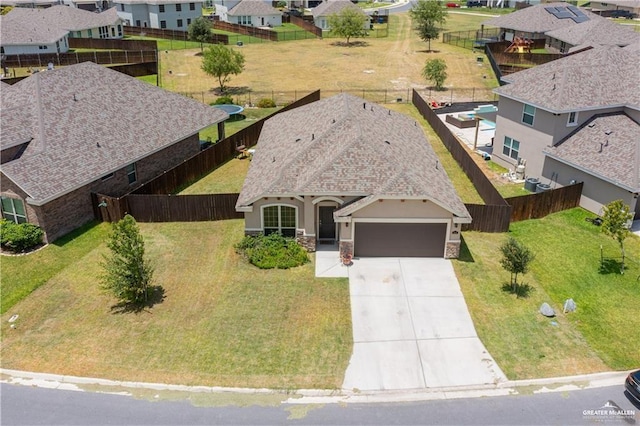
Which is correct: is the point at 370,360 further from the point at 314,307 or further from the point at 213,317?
the point at 213,317

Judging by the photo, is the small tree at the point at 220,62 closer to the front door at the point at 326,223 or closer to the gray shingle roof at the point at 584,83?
the gray shingle roof at the point at 584,83

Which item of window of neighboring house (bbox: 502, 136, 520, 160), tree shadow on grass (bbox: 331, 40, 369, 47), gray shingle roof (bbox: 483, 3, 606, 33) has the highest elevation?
gray shingle roof (bbox: 483, 3, 606, 33)

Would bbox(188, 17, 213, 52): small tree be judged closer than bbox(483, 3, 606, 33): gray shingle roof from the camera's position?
No

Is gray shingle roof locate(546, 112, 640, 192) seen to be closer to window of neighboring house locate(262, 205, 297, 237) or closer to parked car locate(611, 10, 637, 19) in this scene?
window of neighboring house locate(262, 205, 297, 237)

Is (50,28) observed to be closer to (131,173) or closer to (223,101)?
(223,101)

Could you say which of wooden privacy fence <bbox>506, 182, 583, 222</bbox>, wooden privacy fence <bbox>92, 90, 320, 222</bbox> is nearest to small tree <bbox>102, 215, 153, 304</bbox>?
wooden privacy fence <bbox>92, 90, 320, 222</bbox>

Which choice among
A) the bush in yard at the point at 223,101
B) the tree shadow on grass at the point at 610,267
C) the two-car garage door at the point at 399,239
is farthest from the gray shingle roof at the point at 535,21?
the two-car garage door at the point at 399,239

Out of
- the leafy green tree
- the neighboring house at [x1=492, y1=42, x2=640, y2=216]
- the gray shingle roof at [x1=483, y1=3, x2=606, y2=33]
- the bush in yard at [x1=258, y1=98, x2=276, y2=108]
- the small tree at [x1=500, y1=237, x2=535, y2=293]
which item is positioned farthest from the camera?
the leafy green tree

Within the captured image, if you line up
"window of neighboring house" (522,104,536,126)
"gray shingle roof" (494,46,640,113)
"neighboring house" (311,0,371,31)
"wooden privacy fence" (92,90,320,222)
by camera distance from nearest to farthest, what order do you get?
"wooden privacy fence" (92,90,320,222)
"gray shingle roof" (494,46,640,113)
"window of neighboring house" (522,104,536,126)
"neighboring house" (311,0,371,31)
